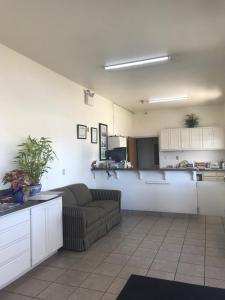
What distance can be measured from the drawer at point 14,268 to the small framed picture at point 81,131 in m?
2.85

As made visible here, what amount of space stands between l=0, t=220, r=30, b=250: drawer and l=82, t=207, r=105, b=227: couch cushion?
99cm

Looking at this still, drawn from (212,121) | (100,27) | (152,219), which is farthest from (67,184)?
(212,121)

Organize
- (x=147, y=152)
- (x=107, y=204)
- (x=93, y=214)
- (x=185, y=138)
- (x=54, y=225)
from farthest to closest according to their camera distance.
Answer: (x=147, y=152)
(x=185, y=138)
(x=107, y=204)
(x=93, y=214)
(x=54, y=225)

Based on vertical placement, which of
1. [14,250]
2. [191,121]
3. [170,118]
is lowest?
[14,250]

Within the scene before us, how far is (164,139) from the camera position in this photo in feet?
27.1

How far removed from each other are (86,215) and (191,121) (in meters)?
5.61

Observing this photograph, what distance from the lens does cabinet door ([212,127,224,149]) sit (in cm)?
773

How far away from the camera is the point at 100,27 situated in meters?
2.97

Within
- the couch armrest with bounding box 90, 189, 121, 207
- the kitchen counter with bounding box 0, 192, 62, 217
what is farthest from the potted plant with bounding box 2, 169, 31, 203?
the couch armrest with bounding box 90, 189, 121, 207

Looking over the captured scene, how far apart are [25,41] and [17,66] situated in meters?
0.44

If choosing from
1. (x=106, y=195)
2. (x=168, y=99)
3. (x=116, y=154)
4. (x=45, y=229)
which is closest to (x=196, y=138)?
(x=168, y=99)

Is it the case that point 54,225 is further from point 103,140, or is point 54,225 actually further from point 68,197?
point 103,140

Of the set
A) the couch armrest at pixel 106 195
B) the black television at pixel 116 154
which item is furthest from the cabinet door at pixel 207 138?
the couch armrest at pixel 106 195

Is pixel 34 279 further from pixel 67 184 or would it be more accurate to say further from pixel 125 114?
pixel 125 114
